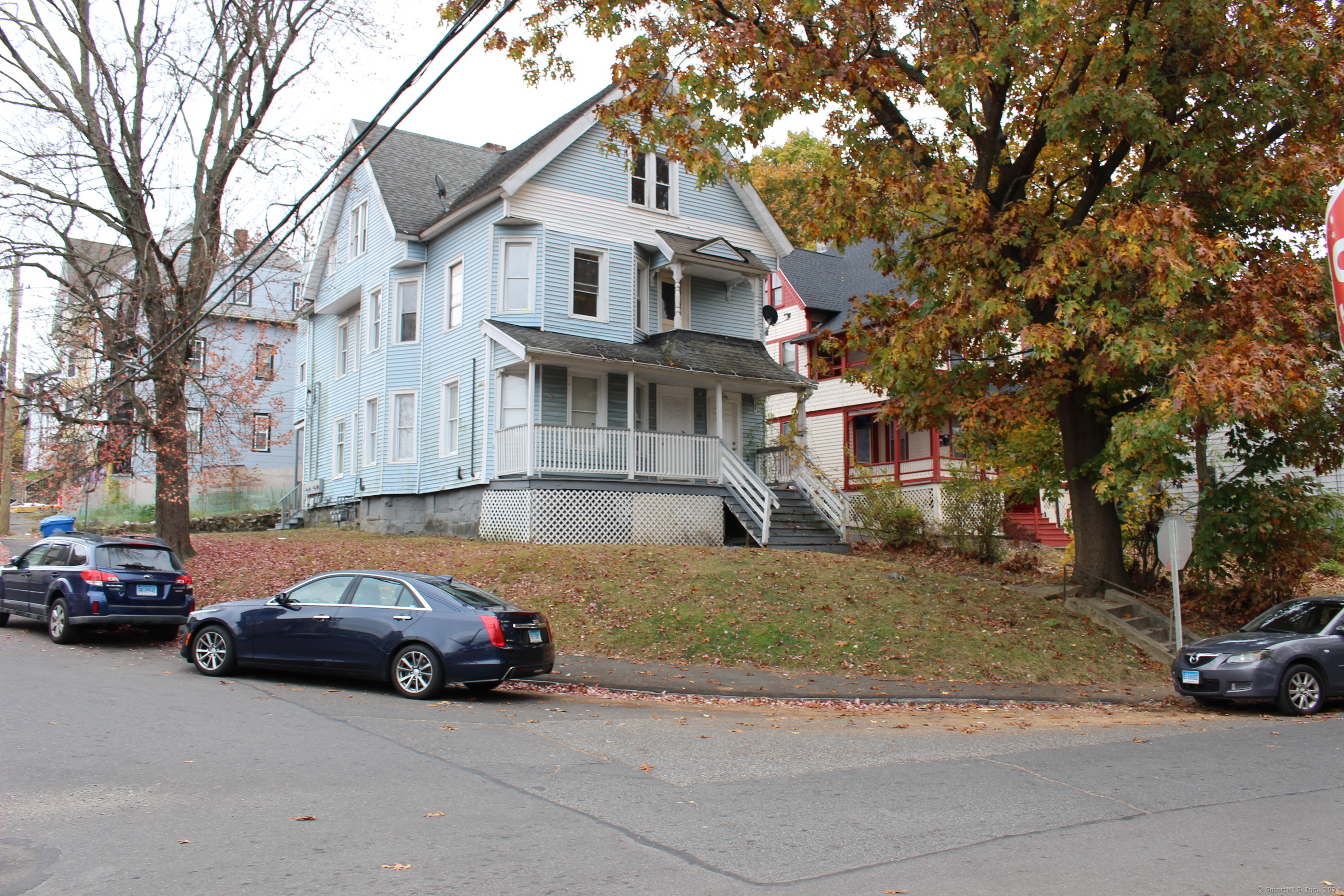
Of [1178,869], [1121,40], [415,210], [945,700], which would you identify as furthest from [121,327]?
[1178,869]

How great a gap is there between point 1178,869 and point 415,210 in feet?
84.5

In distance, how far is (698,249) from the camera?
82.9ft

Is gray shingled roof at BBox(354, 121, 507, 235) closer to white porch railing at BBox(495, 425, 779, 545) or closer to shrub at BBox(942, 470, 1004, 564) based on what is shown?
white porch railing at BBox(495, 425, 779, 545)

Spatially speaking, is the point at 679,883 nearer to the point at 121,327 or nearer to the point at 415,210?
the point at 121,327

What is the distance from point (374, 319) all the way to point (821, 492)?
44.9ft

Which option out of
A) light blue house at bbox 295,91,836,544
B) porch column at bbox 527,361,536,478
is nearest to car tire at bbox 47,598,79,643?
light blue house at bbox 295,91,836,544

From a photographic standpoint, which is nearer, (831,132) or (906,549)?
(831,132)

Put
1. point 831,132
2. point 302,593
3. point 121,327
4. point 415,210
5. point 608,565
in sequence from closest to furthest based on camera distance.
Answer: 1. point 302,593
2. point 831,132
3. point 608,565
4. point 121,327
5. point 415,210

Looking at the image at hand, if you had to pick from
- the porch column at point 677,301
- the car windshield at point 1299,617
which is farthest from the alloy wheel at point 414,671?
the porch column at point 677,301

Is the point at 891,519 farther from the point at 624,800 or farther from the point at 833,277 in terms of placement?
the point at 624,800

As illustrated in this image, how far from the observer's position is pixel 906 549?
79.5 ft

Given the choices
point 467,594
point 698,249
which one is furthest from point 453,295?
point 467,594

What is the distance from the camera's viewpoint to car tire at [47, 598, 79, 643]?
14656 millimetres

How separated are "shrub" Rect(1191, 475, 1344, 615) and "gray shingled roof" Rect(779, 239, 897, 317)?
1820cm
